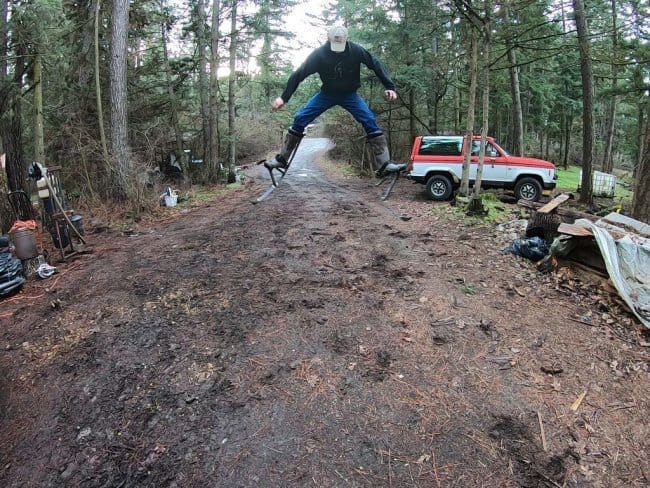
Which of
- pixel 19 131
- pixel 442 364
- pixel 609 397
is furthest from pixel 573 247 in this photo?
pixel 19 131

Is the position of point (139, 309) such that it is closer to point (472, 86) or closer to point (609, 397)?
point (609, 397)

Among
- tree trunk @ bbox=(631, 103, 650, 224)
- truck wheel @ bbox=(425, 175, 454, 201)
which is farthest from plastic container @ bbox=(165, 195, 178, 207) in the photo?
tree trunk @ bbox=(631, 103, 650, 224)

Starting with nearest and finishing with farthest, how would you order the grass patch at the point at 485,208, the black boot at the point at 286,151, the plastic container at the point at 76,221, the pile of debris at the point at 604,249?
1. the pile of debris at the point at 604,249
2. the black boot at the point at 286,151
3. the plastic container at the point at 76,221
4. the grass patch at the point at 485,208

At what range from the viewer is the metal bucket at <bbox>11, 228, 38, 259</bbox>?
5.94 m

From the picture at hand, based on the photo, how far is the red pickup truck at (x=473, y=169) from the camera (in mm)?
10500

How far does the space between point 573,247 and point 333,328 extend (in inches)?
137

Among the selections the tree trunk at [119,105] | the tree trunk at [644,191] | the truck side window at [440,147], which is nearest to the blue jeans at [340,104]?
the tree trunk at [644,191]

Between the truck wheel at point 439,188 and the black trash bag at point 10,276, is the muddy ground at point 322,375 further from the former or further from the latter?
the truck wheel at point 439,188

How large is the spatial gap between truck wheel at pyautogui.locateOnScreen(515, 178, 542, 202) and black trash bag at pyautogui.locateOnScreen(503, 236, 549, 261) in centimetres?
516

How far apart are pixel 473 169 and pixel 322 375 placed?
9104mm

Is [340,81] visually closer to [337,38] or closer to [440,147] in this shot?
[337,38]

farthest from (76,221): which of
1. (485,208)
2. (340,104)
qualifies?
(485,208)

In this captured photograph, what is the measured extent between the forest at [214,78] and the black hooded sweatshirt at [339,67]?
3634 mm

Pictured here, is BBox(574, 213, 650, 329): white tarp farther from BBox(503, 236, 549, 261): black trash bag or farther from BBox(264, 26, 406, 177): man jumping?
BBox(264, 26, 406, 177): man jumping
